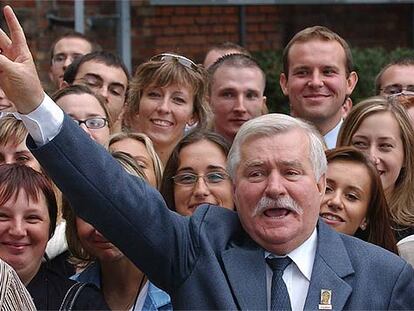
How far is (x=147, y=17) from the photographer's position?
10203 mm

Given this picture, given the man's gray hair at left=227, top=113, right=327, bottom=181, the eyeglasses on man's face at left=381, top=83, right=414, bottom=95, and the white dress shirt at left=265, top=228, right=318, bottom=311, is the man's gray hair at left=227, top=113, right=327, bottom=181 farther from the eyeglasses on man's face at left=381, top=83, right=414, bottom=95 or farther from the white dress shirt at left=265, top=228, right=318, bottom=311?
the eyeglasses on man's face at left=381, top=83, right=414, bottom=95

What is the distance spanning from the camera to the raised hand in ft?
10.6

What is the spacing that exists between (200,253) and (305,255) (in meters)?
0.36

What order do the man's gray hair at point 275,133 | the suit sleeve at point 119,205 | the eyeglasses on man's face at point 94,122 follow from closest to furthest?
the suit sleeve at point 119,205 < the man's gray hair at point 275,133 < the eyeglasses on man's face at point 94,122

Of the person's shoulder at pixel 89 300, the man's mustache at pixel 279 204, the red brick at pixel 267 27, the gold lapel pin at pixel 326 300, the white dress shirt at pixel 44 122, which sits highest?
the white dress shirt at pixel 44 122

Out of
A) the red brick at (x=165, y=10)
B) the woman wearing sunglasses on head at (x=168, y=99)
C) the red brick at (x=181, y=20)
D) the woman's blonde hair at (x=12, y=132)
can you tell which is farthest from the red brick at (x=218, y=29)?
the woman's blonde hair at (x=12, y=132)

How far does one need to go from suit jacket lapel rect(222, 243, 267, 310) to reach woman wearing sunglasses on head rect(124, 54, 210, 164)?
240 cm

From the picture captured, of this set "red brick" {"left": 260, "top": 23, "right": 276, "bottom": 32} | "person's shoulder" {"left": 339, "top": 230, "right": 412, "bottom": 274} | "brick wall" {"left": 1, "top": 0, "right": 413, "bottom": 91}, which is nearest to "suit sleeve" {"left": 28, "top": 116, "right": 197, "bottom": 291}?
→ "person's shoulder" {"left": 339, "top": 230, "right": 412, "bottom": 274}

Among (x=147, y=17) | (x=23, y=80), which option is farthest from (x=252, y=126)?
(x=147, y=17)

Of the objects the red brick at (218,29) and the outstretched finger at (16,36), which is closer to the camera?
the outstretched finger at (16,36)

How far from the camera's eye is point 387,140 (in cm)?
533

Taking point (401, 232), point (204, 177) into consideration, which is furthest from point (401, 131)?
point (204, 177)

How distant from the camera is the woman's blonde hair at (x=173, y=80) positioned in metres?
6.04

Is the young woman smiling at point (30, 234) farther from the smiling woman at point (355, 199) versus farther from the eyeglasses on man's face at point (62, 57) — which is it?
the eyeglasses on man's face at point (62, 57)
